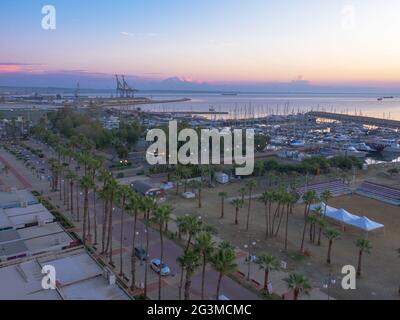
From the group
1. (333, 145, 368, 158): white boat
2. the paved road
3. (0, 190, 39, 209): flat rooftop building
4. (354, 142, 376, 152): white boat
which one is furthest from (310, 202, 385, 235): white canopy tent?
(354, 142, 376, 152): white boat

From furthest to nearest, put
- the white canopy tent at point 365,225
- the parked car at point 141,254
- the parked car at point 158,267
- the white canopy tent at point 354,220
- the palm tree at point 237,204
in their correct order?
the palm tree at point 237,204, the white canopy tent at point 354,220, the white canopy tent at point 365,225, the parked car at point 141,254, the parked car at point 158,267

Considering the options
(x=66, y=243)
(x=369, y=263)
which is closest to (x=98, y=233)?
(x=66, y=243)

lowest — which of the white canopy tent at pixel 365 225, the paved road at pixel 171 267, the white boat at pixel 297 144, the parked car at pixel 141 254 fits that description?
the paved road at pixel 171 267

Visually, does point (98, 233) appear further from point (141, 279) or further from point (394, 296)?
point (394, 296)

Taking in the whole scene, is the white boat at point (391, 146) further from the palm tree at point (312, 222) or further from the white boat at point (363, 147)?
the palm tree at point (312, 222)

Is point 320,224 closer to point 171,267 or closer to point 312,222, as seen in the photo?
point 312,222

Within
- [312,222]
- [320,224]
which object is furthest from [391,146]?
[320,224]

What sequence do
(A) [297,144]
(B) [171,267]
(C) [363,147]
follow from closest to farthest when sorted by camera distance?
(B) [171,267], (C) [363,147], (A) [297,144]

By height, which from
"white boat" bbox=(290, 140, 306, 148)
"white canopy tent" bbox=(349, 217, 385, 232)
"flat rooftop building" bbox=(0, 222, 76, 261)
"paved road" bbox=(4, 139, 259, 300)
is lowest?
"paved road" bbox=(4, 139, 259, 300)

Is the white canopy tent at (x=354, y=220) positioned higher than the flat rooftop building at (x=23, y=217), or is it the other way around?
the white canopy tent at (x=354, y=220)

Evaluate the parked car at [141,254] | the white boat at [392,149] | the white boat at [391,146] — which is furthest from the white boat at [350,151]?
the parked car at [141,254]

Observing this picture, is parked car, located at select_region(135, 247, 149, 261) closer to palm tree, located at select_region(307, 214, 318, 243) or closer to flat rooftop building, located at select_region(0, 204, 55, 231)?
flat rooftop building, located at select_region(0, 204, 55, 231)
